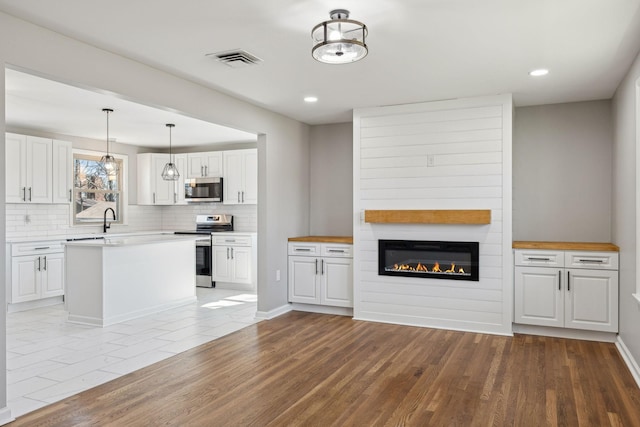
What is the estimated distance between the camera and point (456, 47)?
3.43 metres

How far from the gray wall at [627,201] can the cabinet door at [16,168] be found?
273 inches

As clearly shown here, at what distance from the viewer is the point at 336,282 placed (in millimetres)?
5684

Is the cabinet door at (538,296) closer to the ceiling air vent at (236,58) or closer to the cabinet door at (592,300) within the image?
the cabinet door at (592,300)

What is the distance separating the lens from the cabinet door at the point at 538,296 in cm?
461

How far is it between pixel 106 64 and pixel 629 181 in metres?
4.22

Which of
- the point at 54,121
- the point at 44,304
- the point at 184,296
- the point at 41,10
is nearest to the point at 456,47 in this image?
the point at 41,10

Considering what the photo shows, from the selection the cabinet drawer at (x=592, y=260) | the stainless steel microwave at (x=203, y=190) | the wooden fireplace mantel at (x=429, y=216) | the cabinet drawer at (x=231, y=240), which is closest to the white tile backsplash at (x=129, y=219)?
the stainless steel microwave at (x=203, y=190)

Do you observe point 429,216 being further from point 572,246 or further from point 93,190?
point 93,190

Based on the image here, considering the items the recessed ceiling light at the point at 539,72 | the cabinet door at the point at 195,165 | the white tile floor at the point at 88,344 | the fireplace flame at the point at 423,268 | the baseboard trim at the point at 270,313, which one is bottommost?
the white tile floor at the point at 88,344

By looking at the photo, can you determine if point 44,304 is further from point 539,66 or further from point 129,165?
point 539,66

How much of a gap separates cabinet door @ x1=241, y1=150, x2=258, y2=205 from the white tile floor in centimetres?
197

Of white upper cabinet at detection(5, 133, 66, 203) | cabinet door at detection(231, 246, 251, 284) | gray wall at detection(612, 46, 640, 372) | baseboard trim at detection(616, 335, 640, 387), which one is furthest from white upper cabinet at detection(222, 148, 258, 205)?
baseboard trim at detection(616, 335, 640, 387)

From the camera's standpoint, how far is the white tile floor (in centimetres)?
340

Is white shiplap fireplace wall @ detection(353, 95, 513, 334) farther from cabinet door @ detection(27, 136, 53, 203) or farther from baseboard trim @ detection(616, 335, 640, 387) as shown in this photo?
cabinet door @ detection(27, 136, 53, 203)
